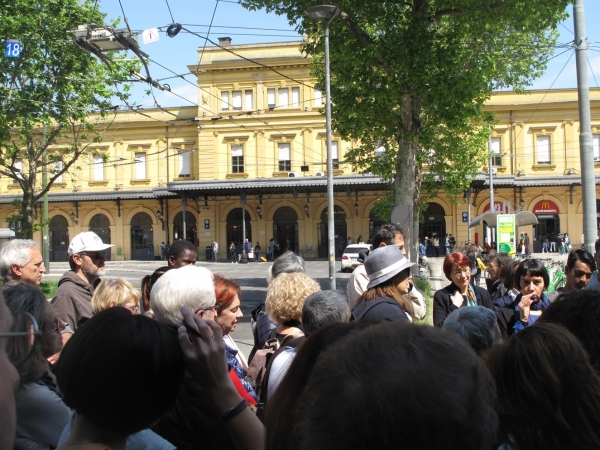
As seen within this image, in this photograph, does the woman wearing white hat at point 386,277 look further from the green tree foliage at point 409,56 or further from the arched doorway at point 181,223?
the arched doorway at point 181,223

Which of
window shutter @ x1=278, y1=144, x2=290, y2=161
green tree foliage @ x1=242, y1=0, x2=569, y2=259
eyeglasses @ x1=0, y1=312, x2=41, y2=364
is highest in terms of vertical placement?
window shutter @ x1=278, y1=144, x2=290, y2=161

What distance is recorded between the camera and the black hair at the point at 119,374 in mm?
1824

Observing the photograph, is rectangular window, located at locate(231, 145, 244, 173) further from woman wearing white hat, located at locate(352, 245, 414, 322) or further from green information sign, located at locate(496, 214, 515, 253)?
woman wearing white hat, located at locate(352, 245, 414, 322)

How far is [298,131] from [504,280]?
37.0 m

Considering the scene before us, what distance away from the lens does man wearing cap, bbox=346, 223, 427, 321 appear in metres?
4.68

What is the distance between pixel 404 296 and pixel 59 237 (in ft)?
149

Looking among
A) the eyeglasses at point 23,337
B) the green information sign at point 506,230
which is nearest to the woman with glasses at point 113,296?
the eyeglasses at point 23,337

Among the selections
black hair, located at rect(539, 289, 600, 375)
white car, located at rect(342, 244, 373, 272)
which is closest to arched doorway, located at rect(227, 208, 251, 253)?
white car, located at rect(342, 244, 373, 272)

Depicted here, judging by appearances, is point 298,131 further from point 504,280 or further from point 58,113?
point 504,280

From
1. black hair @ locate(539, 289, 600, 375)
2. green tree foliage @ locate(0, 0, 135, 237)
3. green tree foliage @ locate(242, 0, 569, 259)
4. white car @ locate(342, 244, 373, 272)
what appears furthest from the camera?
white car @ locate(342, 244, 373, 272)

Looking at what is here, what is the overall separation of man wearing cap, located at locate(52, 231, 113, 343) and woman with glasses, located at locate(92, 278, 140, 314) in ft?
0.94

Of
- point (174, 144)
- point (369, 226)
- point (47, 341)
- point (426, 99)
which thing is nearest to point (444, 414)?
point (47, 341)

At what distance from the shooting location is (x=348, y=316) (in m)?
3.33

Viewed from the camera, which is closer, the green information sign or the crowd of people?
the crowd of people
